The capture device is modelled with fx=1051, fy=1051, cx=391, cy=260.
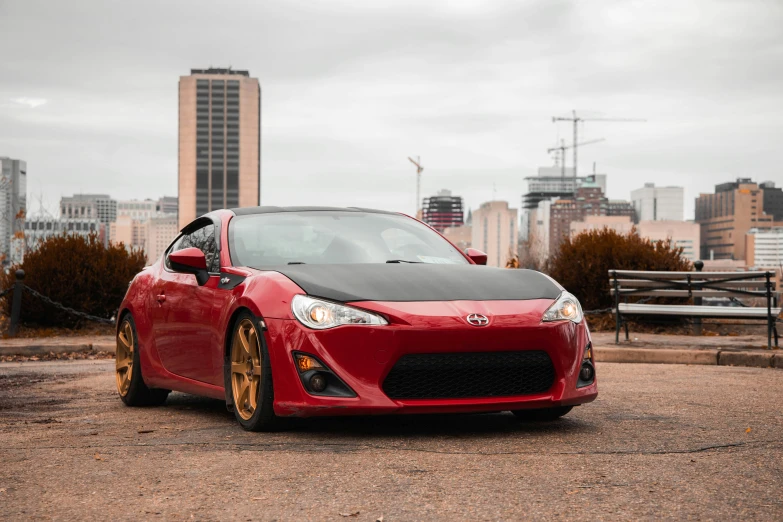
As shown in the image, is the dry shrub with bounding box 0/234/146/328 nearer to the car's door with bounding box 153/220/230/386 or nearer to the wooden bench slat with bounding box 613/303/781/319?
the wooden bench slat with bounding box 613/303/781/319

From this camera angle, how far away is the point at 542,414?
19.8ft

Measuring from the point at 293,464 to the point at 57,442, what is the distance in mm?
1557

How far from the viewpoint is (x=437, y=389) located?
17.6 feet

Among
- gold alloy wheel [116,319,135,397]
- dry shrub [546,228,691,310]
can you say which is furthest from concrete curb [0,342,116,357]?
dry shrub [546,228,691,310]

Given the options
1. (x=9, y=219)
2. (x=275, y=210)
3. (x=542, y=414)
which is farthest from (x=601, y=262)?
(x=9, y=219)

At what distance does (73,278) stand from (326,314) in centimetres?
1275

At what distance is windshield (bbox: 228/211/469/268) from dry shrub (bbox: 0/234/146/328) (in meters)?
11.0

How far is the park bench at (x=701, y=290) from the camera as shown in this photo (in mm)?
11688

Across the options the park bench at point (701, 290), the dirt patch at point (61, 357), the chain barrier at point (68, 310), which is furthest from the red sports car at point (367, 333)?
the chain barrier at point (68, 310)

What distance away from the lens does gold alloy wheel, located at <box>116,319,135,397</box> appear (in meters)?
7.59

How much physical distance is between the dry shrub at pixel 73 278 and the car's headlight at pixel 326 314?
40.7ft

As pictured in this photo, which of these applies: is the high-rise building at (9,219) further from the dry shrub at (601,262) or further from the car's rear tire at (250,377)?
the car's rear tire at (250,377)

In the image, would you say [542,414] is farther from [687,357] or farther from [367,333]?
[687,357]

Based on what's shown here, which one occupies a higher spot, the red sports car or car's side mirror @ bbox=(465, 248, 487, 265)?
car's side mirror @ bbox=(465, 248, 487, 265)
